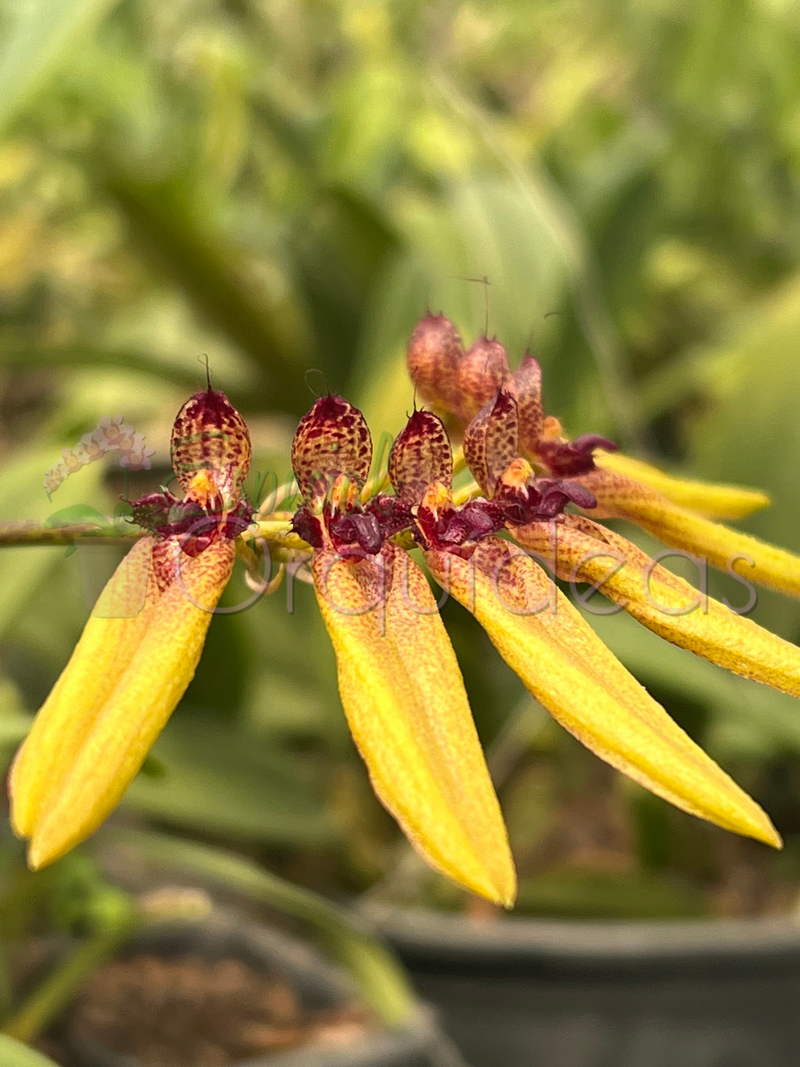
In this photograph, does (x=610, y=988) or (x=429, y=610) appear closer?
(x=429, y=610)

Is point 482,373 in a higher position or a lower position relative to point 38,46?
lower

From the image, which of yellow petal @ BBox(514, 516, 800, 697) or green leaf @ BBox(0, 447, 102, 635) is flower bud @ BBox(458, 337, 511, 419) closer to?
yellow petal @ BBox(514, 516, 800, 697)

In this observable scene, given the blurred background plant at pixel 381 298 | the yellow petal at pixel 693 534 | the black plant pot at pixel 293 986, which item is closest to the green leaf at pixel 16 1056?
the blurred background plant at pixel 381 298

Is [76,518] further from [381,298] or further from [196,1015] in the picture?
[381,298]

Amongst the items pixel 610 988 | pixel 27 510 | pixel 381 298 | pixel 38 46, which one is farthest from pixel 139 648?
pixel 381 298

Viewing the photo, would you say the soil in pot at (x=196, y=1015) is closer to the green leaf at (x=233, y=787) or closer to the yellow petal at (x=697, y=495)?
the green leaf at (x=233, y=787)

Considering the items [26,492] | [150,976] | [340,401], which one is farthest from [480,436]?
[150,976]

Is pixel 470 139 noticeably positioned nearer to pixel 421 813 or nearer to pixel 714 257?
pixel 714 257

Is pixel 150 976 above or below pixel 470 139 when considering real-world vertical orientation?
below
